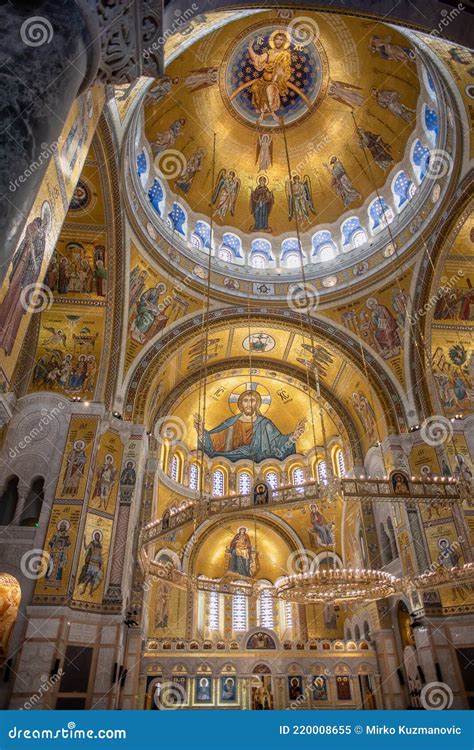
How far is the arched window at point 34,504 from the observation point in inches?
530

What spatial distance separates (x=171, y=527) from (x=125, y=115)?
36.7ft

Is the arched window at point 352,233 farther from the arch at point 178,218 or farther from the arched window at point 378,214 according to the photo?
the arch at point 178,218

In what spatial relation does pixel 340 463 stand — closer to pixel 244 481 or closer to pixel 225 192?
pixel 244 481

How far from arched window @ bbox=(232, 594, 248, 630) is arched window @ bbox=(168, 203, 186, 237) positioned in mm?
15526

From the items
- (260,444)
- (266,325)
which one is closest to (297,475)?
(260,444)

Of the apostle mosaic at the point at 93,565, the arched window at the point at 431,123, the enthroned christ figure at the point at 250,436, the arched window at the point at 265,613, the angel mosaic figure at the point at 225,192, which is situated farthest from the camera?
the enthroned christ figure at the point at 250,436

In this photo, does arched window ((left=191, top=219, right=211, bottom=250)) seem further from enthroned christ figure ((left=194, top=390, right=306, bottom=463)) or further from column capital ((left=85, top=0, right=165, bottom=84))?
column capital ((left=85, top=0, right=165, bottom=84))

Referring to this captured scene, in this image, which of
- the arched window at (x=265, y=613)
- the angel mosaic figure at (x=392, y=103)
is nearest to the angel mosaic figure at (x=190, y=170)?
the angel mosaic figure at (x=392, y=103)

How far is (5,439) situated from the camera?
14.0 m

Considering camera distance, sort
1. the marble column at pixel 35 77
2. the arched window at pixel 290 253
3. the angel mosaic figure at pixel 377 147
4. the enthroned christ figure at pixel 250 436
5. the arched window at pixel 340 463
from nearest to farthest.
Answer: the marble column at pixel 35 77 → the angel mosaic figure at pixel 377 147 → the arched window at pixel 290 253 → the arched window at pixel 340 463 → the enthroned christ figure at pixel 250 436

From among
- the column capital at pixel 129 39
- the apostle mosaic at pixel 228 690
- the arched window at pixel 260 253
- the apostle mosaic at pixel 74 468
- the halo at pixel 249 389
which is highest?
the arched window at pixel 260 253

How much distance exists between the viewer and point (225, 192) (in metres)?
19.8

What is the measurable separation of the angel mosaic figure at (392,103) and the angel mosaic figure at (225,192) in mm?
6031

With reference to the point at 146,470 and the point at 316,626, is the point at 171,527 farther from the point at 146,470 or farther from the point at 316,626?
the point at 316,626
